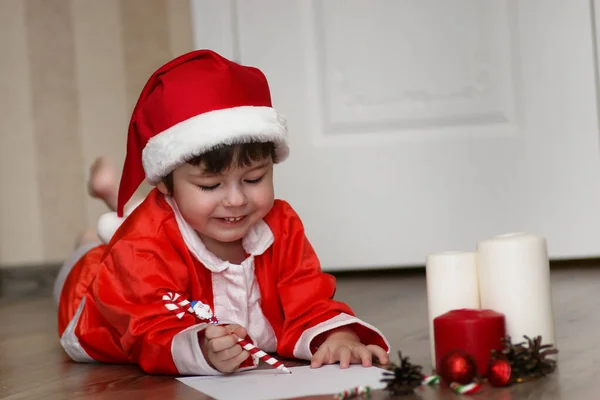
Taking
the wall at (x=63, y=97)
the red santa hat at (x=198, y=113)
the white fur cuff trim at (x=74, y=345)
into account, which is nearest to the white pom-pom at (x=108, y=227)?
the white fur cuff trim at (x=74, y=345)

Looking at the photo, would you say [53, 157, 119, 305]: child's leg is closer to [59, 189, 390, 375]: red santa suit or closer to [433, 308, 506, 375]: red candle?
[59, 189, 390, 375]: red santa suit

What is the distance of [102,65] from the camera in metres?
2.62

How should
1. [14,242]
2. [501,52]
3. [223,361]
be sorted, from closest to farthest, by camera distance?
[223,361]
[501,52]
[14,242]

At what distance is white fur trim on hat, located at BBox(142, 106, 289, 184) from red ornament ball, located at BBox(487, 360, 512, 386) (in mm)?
449

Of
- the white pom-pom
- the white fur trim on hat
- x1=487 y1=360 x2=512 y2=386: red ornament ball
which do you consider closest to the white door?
the white pom-pom

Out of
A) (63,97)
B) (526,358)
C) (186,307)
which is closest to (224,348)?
(186,307)

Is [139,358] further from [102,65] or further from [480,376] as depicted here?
[102,65]

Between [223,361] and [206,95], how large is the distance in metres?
0.36

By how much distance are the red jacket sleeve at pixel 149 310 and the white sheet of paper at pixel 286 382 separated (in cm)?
4

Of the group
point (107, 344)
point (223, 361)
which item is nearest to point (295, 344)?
point (223, 361)

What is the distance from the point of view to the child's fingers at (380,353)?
1.12 metres

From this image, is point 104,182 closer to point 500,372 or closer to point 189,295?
point 189,295

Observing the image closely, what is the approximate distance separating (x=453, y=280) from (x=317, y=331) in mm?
224

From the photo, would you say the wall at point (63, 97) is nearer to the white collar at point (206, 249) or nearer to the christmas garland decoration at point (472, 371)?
the white collar at point (206, 249)
